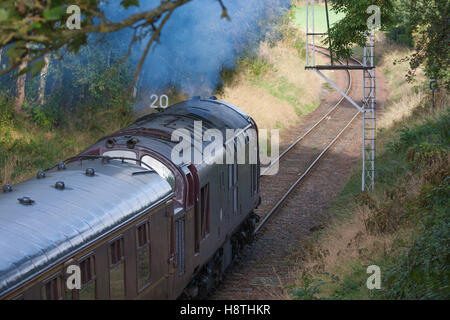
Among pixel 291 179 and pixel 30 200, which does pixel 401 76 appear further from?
pixel 30 200

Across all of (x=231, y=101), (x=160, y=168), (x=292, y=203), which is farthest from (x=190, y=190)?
(x=231, y=101)

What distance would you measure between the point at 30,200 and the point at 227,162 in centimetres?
516

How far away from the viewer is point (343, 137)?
25984mm

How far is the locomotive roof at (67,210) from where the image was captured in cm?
575

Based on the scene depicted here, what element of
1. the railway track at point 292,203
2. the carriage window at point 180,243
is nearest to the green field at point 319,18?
the railway track at point 292,203

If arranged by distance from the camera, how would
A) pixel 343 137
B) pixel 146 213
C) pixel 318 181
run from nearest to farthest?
1. pixel 146 213
2. pixel 318 181
3. pixel 343 137

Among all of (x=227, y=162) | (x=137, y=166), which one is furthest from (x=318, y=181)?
(x=137, y=166)

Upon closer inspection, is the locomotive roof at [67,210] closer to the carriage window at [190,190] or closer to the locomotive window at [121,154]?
→ the locomotive window at [121,154]

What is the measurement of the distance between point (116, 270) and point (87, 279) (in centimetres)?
66

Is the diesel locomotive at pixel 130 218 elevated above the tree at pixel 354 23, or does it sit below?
below

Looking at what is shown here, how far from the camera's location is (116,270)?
718cm

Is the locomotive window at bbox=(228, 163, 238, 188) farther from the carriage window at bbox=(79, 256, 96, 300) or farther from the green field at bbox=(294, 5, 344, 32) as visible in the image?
the green field at bbox=(294, 5, 344, 32)

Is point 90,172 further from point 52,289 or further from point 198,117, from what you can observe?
point 198,117

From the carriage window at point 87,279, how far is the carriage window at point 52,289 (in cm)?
39
